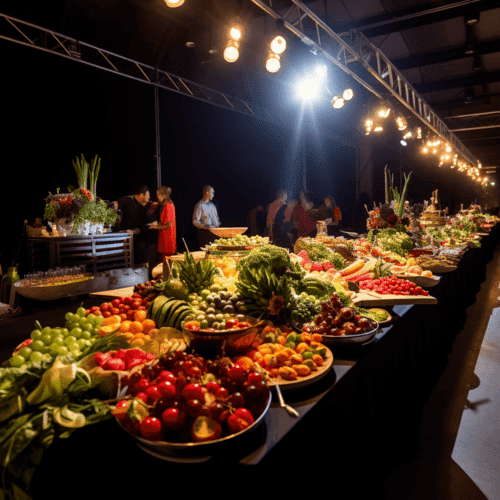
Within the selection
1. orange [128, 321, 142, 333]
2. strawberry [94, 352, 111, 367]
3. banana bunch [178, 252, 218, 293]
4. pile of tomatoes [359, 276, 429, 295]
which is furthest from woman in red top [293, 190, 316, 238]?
strawberry [94, 352, 111, 367]

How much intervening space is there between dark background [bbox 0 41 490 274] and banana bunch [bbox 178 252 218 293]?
3.72 meters

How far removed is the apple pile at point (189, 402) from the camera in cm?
81

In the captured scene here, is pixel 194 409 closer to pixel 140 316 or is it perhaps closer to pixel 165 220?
pixel 140 316

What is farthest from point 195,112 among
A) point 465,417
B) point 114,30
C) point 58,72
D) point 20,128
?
point 465,417

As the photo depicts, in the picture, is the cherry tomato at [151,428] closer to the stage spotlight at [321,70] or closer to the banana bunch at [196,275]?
the banana bunch at [196,275]

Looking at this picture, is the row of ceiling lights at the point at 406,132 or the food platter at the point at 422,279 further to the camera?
the row of ceiling lights at the point at 406,132

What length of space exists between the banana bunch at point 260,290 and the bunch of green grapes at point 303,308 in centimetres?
4

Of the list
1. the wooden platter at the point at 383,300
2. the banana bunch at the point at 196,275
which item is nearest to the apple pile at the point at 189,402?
the banana bunch at the point at 196,275

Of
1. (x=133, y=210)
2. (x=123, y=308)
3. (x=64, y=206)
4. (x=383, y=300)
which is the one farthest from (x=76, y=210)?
(x=383, y=300)

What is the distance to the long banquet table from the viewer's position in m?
0.81

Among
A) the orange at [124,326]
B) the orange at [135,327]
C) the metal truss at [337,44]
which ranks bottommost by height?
the orange at [135,327]

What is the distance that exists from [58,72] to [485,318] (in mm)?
5763

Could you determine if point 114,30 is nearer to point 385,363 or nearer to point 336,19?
point 336,19

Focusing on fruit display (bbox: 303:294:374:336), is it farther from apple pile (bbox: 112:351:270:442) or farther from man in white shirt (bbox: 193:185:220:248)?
man in white shirt (bbox: 193:185:220:248)
